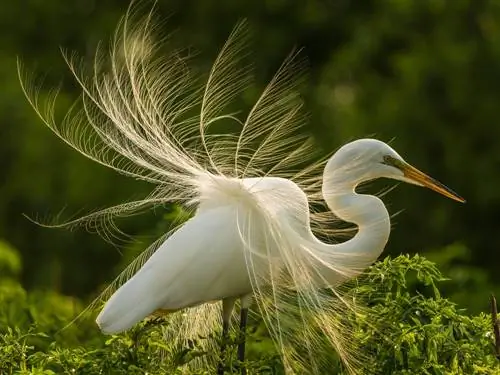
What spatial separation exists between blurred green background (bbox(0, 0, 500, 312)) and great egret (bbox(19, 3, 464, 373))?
5.29 metres

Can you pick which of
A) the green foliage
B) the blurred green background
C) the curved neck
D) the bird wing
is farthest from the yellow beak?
the blurred green background

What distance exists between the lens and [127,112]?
5.80m

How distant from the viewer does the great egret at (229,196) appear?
529 centimetres

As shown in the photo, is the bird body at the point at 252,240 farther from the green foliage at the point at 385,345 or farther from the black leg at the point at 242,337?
the green foliage at the point at 385,345

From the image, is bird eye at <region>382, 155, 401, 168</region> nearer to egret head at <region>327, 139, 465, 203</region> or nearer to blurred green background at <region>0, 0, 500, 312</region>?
egret head at <region>327, 139, 465, 203</region>

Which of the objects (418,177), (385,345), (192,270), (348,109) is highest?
(418,177)

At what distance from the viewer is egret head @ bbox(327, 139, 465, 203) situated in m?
5.41

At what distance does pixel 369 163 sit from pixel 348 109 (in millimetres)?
10248

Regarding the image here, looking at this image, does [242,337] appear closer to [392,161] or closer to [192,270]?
[192,270]

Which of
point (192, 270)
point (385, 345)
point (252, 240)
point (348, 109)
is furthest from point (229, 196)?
point (348, 109)

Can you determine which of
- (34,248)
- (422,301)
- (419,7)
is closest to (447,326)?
(422,301)

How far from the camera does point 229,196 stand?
17.9ft

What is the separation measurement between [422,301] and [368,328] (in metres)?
0.18

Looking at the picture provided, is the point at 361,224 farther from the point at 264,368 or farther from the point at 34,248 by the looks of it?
the point at 34,248
